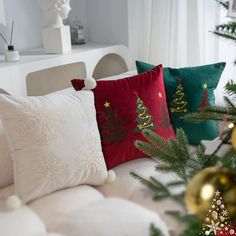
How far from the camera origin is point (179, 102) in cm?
170

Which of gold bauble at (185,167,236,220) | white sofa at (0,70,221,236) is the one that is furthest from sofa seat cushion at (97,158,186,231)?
gold bauble at (185,167,236,220)

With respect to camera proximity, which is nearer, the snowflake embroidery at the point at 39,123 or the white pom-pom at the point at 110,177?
the snowflake embroidery at the point at 39,123

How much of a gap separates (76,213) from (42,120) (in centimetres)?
36

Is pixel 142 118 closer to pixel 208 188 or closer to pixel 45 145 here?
pixel 45 145

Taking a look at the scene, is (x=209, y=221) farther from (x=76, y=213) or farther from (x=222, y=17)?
(x=222, y=17)

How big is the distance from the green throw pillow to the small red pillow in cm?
14

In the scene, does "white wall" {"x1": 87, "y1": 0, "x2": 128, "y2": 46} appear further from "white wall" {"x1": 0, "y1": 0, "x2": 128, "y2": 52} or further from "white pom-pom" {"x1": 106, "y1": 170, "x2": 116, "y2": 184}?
"white pom-pom" {"x1": 106, "y1": 170, "x2": 116, "y2": 184}

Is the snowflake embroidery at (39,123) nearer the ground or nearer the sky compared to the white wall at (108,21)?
nearer the ground

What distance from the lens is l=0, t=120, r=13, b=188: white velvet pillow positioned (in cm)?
141

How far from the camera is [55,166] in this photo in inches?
51.9

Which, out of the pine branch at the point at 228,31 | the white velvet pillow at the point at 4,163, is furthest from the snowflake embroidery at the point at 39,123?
the pine branch at the point at 228,31

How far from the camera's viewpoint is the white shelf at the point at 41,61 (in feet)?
5.90

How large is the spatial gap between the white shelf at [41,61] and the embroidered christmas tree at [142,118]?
25.7 inches

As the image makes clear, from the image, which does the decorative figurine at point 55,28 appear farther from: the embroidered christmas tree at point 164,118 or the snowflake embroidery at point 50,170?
the snowflake embroidery at point 50,170
